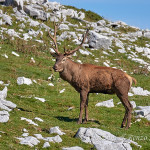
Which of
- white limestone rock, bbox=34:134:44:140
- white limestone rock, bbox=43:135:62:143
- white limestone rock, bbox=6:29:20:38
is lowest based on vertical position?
white limestone rock, bbox=43:135:62:143

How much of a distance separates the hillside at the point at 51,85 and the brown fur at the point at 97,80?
3.88 feet

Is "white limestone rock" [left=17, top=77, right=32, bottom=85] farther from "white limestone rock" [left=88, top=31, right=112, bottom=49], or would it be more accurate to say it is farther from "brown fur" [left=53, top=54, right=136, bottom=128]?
"white limestone rock" [left=88, top=31, right=112, bottom=49]

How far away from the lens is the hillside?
33.0 ft

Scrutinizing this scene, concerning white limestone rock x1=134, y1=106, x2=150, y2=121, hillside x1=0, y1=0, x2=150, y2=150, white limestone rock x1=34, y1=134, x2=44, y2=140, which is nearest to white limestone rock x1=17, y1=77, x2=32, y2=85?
hillside x1=0, y1=0, x2=150, y2=150

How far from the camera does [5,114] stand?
1116 cm

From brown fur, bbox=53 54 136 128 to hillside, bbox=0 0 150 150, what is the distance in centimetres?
118

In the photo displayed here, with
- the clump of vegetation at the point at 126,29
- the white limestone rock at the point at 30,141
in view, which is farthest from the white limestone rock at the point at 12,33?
the clump of vegetation at the point at 126,29

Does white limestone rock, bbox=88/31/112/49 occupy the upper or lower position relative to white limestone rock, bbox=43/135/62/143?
upper

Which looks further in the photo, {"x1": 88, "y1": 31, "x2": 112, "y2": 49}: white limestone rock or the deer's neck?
{"x1": 88, "y1": 31, "x2": 112, "y2": 49}: white limestone rock

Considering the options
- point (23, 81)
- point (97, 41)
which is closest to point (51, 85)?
point (23, 81)

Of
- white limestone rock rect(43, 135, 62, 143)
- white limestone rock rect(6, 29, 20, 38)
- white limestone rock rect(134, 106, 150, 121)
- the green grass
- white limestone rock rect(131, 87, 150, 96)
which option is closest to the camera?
white limestone rock rect(43, 135, 62, 143)

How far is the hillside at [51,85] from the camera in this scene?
33.0ft

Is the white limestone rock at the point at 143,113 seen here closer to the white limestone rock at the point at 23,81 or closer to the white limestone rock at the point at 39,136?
the white limestone rock at the point at 39,136

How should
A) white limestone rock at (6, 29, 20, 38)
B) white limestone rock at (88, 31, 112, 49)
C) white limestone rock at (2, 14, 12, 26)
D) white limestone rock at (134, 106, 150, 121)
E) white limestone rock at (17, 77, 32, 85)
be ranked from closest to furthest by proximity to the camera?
1. white limestone rock at (134, 106, 150, 121)
2. white limestone rock at (17, 77, 32, 85)
3. white limestone rock at (6, 29, 20, 38)
4. white limestone rock at (2, 14, 12, 26)
5. white limestone rock at (88, 31, 112, 49)
